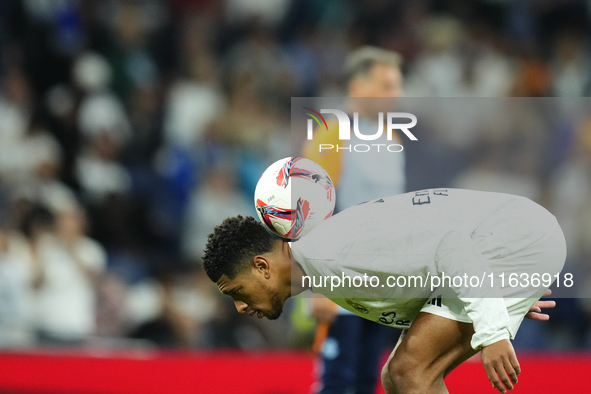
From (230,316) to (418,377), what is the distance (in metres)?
3.69

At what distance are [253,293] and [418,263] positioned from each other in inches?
25.9

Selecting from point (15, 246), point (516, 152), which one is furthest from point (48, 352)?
point (516, 152)

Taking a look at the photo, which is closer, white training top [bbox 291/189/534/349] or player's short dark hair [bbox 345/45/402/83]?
white training top [bbox 291/189/534/349]

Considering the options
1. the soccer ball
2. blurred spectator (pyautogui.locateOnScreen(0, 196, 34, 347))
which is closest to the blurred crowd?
blurred spectator (pyautogui.locateOnScreen(0, 196, 34, 347))

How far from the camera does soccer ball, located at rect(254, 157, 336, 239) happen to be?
9.71ft

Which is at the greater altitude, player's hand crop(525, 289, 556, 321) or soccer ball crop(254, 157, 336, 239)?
soccer ball crop(254, 157, 336, 239)

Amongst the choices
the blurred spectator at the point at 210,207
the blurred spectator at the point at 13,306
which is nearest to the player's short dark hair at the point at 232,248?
the blurred spectator at the point at 13,306

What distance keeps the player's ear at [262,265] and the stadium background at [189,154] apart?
6.40 feet

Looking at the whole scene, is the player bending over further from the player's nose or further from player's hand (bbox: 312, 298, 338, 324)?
player's hand (bbox: 312, 298, 338, 324)

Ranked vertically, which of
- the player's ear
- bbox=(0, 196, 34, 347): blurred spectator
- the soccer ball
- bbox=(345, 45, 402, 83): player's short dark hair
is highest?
bbox=(345, 45, 402, 83): player's short dark hair

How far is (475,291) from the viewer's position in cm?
241

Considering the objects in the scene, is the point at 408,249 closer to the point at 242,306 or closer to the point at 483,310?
the point at 483,310

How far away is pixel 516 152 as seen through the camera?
563 centimetres

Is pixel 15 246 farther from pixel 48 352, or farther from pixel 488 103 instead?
pixel 488 103
